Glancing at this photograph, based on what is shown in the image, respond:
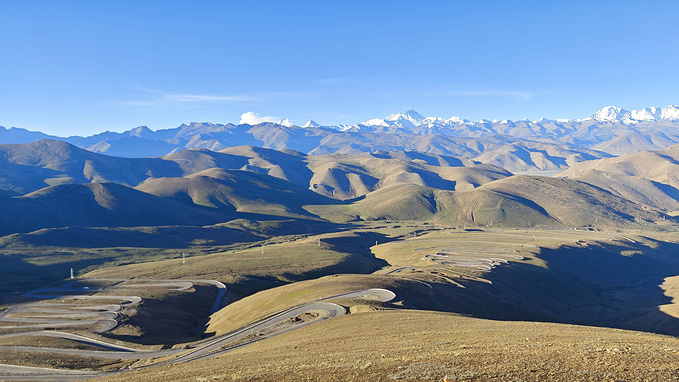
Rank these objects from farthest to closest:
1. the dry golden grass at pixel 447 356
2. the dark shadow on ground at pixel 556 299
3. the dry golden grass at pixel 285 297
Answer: the dark shadow on ground at pixel 556 299, the dry golden grass at pixel 285 297, the dry golden grass at pixel 447 356

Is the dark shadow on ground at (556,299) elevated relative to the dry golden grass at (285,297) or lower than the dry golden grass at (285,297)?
lower

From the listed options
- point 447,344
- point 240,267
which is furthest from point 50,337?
point 240,267

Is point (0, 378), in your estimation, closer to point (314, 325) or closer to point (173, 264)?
point (314, 325)

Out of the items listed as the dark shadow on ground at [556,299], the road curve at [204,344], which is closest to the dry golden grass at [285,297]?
the road curve at [204,344]

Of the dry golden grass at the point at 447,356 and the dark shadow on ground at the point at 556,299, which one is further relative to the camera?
the dark shadow on ground at the point at 556,299

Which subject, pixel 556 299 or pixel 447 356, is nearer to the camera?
pixel 447 356

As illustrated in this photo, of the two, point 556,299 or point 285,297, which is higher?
point 285,297

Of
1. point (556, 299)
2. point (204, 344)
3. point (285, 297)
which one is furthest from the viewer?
point (556, 299)

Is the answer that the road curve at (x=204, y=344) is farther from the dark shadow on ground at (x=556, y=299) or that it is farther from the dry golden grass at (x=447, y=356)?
the dark shadow on ground at (x=556, y=299)

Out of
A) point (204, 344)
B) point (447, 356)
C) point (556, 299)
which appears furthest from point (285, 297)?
point (556, 299)

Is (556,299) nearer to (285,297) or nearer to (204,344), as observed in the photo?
(285,297)

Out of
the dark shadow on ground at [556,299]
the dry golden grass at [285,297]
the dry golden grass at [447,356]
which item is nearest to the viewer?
the dry golden grass at [447,356]
